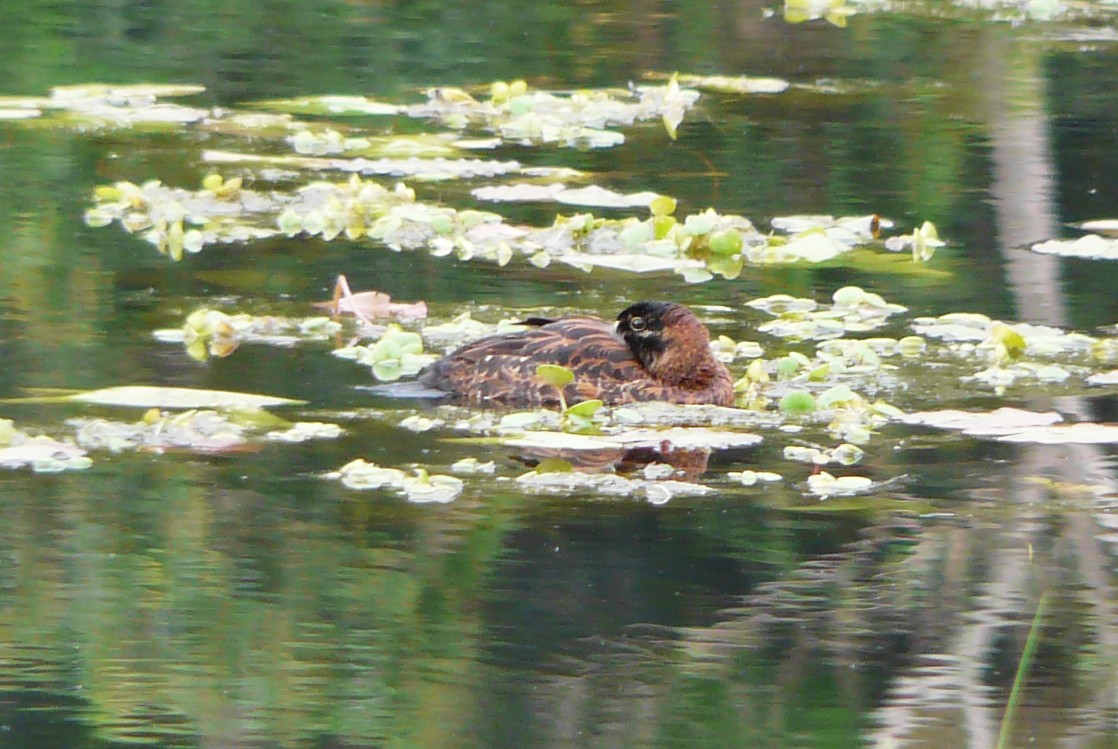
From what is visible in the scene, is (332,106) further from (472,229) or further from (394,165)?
(472,229)

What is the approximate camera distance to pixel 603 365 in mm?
7320

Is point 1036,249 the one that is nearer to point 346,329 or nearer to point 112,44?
point 346,329

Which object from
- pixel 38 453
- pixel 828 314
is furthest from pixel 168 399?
pixel 828 314

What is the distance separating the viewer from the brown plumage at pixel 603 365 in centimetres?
728

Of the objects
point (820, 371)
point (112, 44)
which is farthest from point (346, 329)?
point (112, 44)

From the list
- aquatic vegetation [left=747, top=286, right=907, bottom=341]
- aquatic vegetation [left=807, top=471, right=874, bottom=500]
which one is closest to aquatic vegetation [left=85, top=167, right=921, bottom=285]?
aquatic vegetation [left=747, top=286, right=907, bottom=341]

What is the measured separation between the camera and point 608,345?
24.3 feet

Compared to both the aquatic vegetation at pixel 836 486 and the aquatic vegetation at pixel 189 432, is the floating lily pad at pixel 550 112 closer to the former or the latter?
the aquatic vegetation at pixel 189 432

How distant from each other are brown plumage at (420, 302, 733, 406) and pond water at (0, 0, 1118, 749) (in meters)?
0.22

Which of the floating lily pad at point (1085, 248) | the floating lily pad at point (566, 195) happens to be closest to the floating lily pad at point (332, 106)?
the floating lily pad at point (566, 195)

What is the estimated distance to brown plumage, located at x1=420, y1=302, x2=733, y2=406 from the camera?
728 centimetres

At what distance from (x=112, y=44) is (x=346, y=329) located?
23.3ft

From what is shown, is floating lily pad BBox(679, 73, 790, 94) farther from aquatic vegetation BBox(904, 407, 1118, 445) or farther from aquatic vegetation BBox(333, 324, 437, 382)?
aquatic vegetation BBox(904, 407, 1118, 445)

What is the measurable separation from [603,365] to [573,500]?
1265 millimetres
